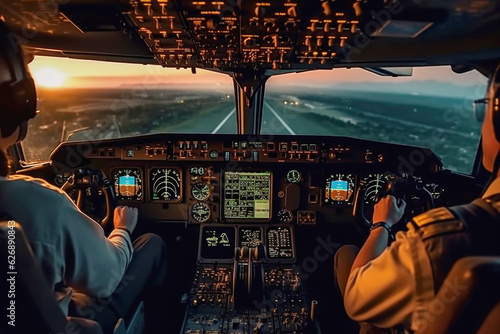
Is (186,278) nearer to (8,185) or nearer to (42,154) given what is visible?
(42,154)

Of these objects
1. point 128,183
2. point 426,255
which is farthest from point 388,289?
point 128,183

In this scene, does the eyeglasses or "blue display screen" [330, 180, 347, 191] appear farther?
"blue display screen" [330, 180, 347, 191]

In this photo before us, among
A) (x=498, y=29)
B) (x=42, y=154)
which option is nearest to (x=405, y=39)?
(x=498, y=29)

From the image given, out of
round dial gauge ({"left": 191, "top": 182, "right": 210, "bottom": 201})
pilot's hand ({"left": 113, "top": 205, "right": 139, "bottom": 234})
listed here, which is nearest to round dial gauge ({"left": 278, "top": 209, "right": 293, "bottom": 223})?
round dial gauge ({"left": 191, "top": 182, "right": 210, "bottom": 201})

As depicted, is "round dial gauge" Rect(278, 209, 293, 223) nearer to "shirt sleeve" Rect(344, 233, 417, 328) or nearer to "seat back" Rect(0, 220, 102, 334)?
"shirt sleeve" Rect(344, 233, 417, 328)

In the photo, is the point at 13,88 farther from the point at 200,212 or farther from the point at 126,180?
the point at 200,212

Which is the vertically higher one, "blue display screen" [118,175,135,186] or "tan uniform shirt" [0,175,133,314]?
"tan uniform shirt" [0,175,133,314]
